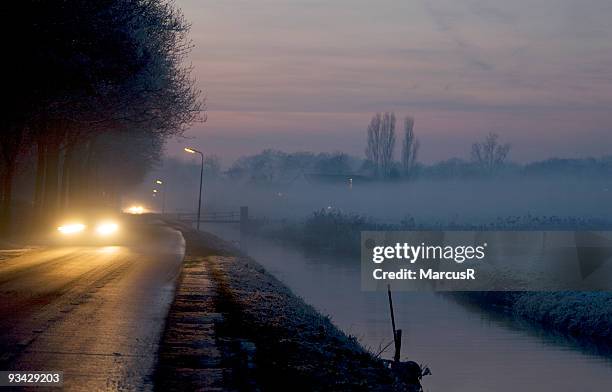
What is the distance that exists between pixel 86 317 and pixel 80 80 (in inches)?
730

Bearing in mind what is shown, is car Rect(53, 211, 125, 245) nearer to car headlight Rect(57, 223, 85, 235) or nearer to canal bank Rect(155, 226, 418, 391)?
car headlight Rect(57, 223, 85, 235)

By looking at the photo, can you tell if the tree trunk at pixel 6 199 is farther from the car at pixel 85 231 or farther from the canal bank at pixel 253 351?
the canal bank at pixel 253 351

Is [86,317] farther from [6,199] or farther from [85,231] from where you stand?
[85,231]

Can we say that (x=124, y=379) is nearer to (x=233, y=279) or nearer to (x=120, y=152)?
(x=233, y=279)

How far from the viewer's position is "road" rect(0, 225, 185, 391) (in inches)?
466

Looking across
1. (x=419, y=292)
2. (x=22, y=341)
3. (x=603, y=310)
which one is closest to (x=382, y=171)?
(x=419, y=292)

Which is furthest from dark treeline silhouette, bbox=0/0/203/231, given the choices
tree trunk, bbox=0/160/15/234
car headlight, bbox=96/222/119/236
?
car headlight, bbox=96/222/119/236

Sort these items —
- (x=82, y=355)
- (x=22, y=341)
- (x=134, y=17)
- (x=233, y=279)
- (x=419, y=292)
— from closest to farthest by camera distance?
(x=82, y=355) < (x=22, y=341) < (x=233, y=279) < (x=134, y=17) < (x=419, y=292)

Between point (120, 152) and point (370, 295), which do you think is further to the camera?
point (120, 152)

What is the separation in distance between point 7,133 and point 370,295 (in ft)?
64.1

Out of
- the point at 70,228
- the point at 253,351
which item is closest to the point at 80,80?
the point at 253,351

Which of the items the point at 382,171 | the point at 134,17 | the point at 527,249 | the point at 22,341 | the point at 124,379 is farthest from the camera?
the point at 382,171

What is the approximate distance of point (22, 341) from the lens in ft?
45.4

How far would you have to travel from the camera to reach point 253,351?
13.9m
